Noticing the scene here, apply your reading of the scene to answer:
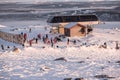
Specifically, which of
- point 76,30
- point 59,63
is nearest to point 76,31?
point 76,30

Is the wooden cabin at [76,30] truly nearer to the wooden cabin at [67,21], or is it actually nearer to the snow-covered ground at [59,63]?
the wooden cabin at [67,21]

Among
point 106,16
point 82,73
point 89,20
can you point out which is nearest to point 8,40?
point 89,20

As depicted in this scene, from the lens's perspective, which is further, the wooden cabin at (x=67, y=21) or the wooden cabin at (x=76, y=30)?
the wooden cabin at (x=67, y=21)

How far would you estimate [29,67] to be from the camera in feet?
78.4

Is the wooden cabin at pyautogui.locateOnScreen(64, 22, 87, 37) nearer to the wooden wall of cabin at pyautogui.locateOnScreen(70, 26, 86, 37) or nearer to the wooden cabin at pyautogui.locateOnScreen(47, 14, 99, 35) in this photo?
the wooden wall of cabin at pyautogui.locateOnScreen(70, 26, 86, 37)

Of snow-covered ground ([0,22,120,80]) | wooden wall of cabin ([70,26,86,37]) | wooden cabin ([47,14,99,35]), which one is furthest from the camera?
wooden cabin ([47,14,99,35])

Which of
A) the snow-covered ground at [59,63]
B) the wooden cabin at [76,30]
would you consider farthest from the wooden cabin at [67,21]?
the snow-covered ground at [59,63]

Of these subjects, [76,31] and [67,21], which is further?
[67,21]

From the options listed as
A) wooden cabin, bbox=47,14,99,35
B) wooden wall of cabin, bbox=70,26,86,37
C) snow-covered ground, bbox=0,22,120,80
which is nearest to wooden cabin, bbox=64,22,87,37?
wooden wall of cabin, bbox=70,26,86,37

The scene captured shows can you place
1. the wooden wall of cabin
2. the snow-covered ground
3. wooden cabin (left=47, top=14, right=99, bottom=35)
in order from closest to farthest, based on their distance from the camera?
the snow-covered ground, the wooden wall of cabin, wooden cabin (left=47, top=14, right=99, bottom=35)

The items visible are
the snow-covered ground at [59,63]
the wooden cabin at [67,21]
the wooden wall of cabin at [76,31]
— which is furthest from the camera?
the wooden cabin at [67,21]

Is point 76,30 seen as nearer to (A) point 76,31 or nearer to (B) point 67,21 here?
(A) point 76,31

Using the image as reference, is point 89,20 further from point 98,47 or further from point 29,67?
point 29,67

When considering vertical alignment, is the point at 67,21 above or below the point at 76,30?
above
